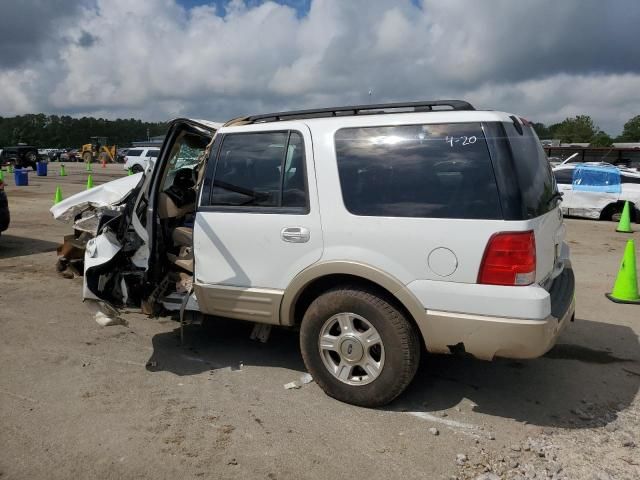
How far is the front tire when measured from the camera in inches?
132

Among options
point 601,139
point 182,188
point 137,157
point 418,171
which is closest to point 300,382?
point 418,171

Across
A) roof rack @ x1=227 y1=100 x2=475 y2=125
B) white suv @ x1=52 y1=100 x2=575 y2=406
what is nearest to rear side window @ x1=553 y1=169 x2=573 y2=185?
white suv @ x1=52 y1=100 x2=575 y2=406

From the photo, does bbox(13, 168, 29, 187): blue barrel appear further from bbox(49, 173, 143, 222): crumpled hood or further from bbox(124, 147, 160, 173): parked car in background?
bbox(49, 173, 143, 222): crumpled hood

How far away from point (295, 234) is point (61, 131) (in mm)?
122805

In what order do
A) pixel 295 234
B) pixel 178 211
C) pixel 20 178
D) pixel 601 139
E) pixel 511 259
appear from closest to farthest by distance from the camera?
pixel 511 259
pixel 295 234
pixel 178 211
pixel 20 178
pixel 601 139

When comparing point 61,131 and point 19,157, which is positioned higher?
point 61,131

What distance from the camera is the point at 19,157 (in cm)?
3806

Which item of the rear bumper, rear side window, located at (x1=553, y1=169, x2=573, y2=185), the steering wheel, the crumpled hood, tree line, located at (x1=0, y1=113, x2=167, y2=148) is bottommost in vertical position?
the rear bumper

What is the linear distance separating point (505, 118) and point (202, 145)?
10.5ft

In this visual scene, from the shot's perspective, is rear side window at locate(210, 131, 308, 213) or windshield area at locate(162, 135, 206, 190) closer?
rear side window at locate(210, 131, 308, 213)

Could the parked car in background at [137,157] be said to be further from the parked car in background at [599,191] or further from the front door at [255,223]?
the front door at [255,223]

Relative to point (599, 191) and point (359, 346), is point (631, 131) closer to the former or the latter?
point (599, 191)

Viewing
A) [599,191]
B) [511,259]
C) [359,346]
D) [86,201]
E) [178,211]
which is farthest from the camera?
[599,191]

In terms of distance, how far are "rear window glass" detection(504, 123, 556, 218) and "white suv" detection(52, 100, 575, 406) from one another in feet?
0.05
